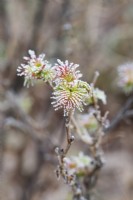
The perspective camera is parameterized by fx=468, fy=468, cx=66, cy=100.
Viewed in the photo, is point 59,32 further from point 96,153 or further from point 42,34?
point 96,153

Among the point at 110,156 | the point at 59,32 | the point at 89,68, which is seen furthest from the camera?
the point at 110,156

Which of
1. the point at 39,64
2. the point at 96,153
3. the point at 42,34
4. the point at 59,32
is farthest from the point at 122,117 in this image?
the point at 42,34

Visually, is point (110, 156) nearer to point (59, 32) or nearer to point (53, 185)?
point (53, 185)

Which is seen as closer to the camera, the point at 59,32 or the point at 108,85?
the point at 59,32

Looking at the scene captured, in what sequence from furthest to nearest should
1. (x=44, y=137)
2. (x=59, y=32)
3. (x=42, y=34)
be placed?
(x=42, y=34), (x=59, y=32), (x=44, y=137)

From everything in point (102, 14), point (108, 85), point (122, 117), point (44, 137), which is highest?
point (102, 14)

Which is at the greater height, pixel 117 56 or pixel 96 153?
pixel 117 56
